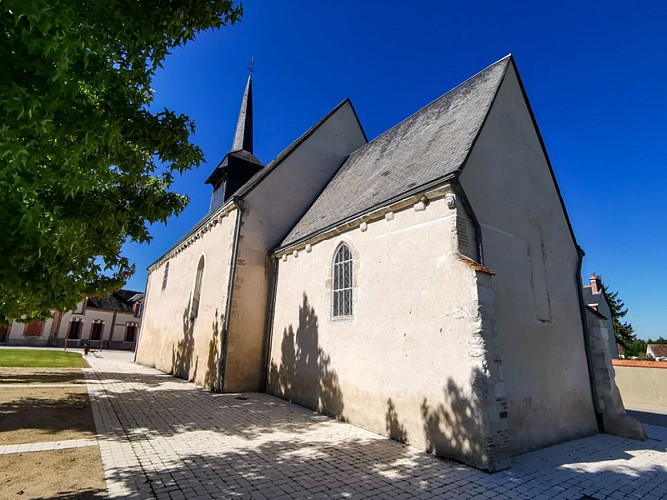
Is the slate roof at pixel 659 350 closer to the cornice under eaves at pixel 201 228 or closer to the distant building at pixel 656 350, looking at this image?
the distant building at pixel 656 350

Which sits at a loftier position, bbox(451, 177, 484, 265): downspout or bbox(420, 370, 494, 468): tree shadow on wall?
bbox(451, 177, 484, 265): downspout

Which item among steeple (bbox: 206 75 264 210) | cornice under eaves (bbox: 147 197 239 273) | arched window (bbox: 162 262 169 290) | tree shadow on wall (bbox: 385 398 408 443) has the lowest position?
tree shadow on wall (bbox: 385 398 408 443)

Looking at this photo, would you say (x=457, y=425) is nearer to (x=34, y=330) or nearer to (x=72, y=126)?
(x=72, y=126)

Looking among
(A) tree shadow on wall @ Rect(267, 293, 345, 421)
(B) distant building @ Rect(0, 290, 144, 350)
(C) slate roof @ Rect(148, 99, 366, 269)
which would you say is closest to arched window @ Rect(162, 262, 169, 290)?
(C) slate roof @ Rect(148, 99, 366, 269)

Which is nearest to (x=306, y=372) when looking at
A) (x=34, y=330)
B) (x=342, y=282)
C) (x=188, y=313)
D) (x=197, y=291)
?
(x=342, y=282)

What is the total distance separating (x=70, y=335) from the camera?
36.9m

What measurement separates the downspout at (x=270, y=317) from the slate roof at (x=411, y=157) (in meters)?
1.08

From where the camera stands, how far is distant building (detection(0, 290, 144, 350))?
112ft

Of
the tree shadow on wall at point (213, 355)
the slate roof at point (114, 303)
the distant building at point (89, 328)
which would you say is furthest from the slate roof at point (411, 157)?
the slate roof at point (114, 303)

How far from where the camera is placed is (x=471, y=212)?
262 inches

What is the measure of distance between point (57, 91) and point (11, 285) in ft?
7.86

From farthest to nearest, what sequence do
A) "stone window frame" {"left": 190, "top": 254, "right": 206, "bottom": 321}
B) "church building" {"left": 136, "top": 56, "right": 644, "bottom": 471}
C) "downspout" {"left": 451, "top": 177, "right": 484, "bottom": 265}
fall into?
"stone window frame" {"left": 190, "top": 254, "right": 206, "bottom": 321} < "downspout" {"left": 451, "top": 177, "right": 484, "bottom": 265} < "church building" {"left": 136, "top": 56, "right": 644, "bottom": 471}

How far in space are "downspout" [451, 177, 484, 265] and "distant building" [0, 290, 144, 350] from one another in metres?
35.2

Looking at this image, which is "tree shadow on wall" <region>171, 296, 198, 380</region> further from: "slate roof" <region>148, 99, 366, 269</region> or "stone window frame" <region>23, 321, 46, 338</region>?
"stone window frame" <region>23, 321, 46, 338</region>
